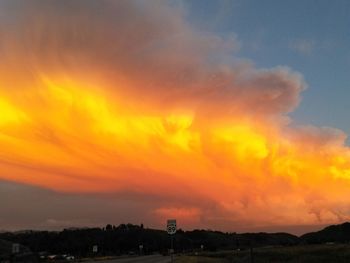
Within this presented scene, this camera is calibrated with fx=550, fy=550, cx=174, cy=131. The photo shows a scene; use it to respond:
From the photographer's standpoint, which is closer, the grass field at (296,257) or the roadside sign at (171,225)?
the roadside sign at (171,225)

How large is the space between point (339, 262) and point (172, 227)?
77.3 feet

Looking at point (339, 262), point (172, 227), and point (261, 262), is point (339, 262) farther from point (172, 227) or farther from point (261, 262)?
point (172, 227)

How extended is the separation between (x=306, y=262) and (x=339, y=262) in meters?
4.03

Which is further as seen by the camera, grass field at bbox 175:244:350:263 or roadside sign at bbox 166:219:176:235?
grass field at bbox 175:244:350:263

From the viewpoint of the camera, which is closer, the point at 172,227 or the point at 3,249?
the point at 172,227

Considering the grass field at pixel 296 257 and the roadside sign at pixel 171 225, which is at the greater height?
the grass field at pixel 296 257

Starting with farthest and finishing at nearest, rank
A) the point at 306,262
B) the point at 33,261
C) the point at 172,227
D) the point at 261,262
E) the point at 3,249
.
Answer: the point at 3,249
the point at 261,262
the point at 306,262
the point at 33,261
the point at 172,227

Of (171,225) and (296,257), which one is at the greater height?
(296,257)

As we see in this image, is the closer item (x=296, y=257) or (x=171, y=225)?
(x=171, y=225)

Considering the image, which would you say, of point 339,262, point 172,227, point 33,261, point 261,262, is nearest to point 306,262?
point 339,262

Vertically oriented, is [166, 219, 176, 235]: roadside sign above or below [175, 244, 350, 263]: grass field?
below

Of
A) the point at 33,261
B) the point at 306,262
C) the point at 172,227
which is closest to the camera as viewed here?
the point at 172,227

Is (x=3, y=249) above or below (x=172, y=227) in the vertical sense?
above

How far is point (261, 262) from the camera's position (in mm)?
66875
